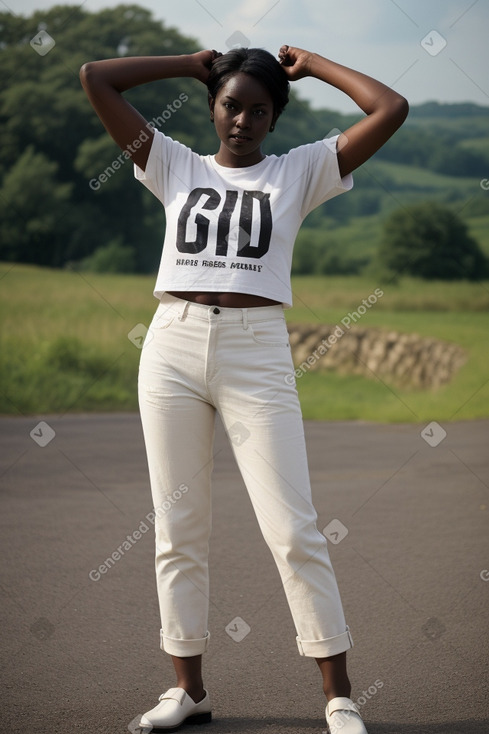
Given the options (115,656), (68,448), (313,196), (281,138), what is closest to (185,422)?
(313,196)

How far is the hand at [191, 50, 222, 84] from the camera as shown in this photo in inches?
121

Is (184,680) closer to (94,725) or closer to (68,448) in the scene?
(94,725)

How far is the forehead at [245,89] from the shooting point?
290 cm

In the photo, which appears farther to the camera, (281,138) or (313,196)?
(281,138)

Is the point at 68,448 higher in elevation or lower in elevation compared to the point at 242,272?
lower

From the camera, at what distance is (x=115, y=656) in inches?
144

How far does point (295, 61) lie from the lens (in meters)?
3.10

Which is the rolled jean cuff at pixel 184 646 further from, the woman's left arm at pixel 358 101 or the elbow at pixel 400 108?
the elbow at pixel 400 108

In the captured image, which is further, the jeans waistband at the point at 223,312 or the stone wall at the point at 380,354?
the stone wall at the point at 380,354

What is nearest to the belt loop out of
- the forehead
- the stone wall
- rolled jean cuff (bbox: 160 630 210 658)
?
the forehead

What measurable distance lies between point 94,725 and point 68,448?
5.98 meters

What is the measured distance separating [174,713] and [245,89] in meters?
1.98

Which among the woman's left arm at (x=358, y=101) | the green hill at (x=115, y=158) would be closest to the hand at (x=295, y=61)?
the woman's left arm at (x=358, y=101)

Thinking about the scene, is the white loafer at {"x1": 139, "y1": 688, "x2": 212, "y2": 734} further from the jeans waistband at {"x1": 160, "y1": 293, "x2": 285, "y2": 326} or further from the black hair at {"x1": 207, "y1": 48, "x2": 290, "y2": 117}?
the black hair at {"x1": 207, "y1": 48, "x2": 290, "y2": 117}
